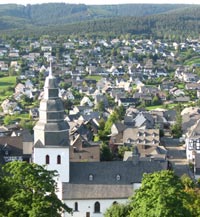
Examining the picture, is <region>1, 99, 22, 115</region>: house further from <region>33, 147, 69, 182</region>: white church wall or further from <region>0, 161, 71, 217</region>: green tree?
<region>0, 161, 71, 217</region>: green tree

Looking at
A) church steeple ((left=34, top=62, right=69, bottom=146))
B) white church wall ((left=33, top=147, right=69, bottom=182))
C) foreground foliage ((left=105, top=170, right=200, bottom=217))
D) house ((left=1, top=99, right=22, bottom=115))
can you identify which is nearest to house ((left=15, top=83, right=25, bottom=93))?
house ((left=1, top=99, right=22, bottom=115))

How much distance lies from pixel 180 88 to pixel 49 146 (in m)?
91.3

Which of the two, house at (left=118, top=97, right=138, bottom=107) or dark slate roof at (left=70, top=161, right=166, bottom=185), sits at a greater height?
house at (left=118, top=97, right=138, bottom=107)

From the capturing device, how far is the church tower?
123ft

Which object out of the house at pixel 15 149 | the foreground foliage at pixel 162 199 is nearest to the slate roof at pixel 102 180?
the foreground foliage at pixel 162 199

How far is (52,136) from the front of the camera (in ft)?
123

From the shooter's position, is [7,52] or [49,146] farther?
[7,52]

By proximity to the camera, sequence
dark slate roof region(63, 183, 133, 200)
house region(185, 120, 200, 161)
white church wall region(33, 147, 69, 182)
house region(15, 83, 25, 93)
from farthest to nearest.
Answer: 1. house region(15, 83, 25, 93)
2. house region(185, 120, 200, 161)
3. dark slate roof region(63, 183, 133, 200)
4. white church wall region(33, 147, 69, 182)

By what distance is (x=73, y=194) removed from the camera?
3778 centimetres

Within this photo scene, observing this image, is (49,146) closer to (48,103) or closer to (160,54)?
(48,103)

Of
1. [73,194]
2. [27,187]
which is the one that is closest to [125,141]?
[73,194]

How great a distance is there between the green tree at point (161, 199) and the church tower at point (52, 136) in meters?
9.10

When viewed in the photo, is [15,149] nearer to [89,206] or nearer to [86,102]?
[89,206]

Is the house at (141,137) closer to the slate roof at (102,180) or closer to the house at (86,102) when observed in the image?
the slate roof at (102,180)
